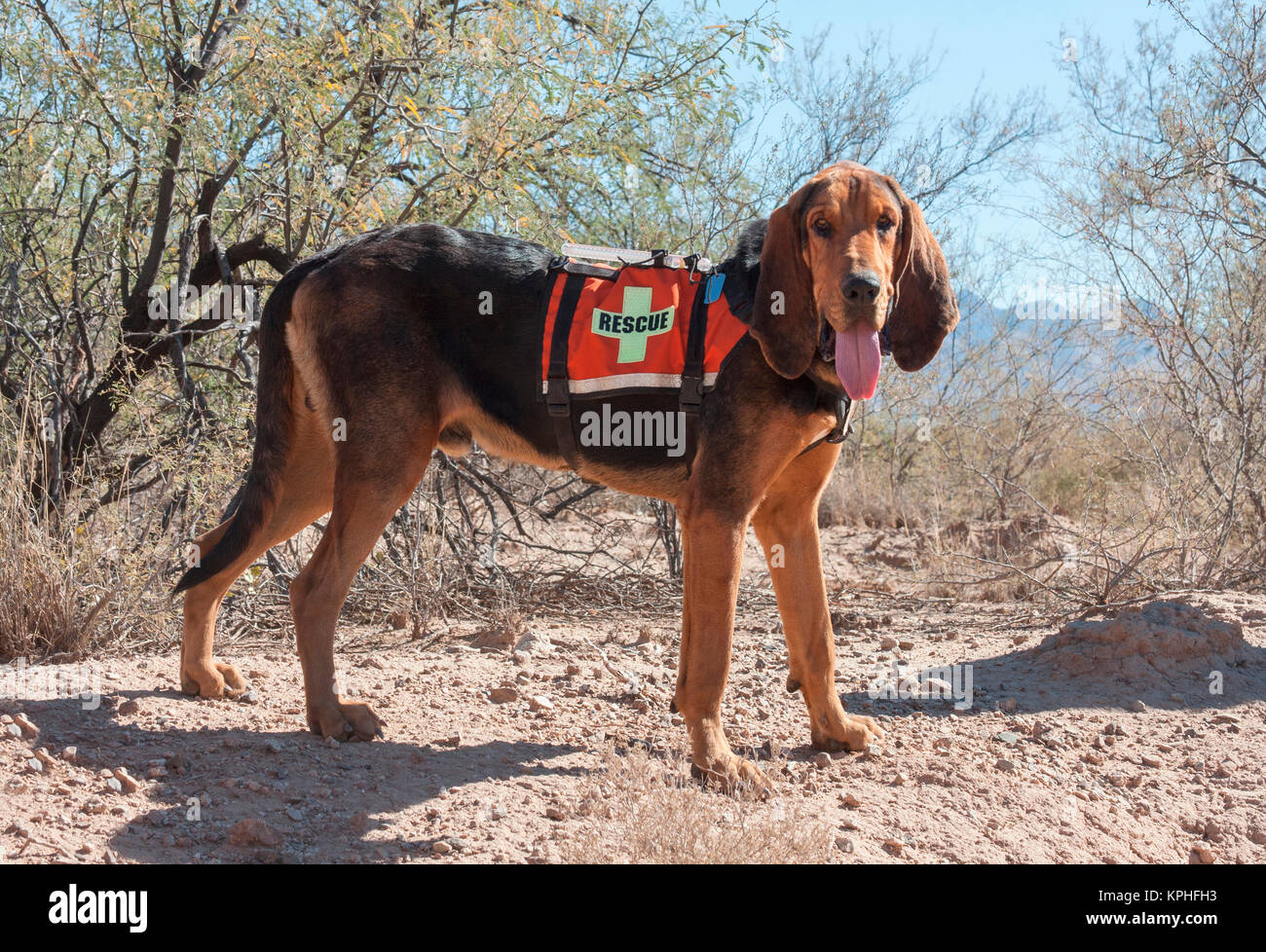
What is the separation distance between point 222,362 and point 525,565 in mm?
2554

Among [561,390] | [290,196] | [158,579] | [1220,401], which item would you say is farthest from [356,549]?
[1220,401]

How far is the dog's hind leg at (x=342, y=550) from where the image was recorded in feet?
14.2

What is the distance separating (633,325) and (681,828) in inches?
77.9

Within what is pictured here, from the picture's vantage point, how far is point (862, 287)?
3611 millimetres

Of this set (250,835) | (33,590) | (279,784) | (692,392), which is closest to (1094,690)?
A: (692,392)

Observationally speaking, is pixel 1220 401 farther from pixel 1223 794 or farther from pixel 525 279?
pixel 525 279

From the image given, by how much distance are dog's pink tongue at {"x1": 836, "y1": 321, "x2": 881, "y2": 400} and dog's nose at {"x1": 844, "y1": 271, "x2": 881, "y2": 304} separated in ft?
0.37

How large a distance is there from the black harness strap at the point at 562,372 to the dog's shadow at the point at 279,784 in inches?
52.6

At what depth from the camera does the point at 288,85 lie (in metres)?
6.02

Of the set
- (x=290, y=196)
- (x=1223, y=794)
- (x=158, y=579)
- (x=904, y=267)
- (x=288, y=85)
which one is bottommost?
(x=1223, y=794)

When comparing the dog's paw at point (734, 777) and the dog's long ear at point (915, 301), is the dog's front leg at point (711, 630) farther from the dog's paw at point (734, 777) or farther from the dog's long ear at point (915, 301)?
the dog's long ear at point (915, 301)

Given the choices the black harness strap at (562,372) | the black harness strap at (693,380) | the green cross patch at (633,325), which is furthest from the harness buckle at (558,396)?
the black harness strap at (693,380)

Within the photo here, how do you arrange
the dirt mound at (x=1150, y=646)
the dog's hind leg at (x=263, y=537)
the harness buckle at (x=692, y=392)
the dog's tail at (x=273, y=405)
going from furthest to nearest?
1. the dirt mound at (x=1150, y=646)
2. the dog's hind leg at (x=263, y=537)
3. the dog's tail at (x=273, y=405)
4. the harness buckle at (x=692, y=392)

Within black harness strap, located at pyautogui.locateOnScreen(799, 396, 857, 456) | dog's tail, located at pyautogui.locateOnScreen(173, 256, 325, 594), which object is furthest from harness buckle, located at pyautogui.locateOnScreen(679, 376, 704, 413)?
dog's tail, located at pyautogui.locateOnScreen(173, 256, 325, 594)
